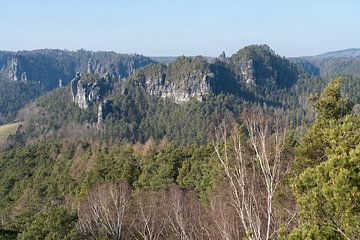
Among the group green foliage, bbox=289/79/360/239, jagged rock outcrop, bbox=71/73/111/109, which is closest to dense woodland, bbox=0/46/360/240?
green foliage, bbox=289/79/360/239

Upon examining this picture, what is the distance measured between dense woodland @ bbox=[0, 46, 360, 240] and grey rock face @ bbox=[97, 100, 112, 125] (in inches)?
111

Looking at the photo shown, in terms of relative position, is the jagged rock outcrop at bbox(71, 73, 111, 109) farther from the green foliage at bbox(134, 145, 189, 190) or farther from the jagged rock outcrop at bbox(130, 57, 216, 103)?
the green foliage at bbox(134, 145, 189, 190)

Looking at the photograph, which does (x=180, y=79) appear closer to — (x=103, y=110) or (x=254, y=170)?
(x=103, y=110)

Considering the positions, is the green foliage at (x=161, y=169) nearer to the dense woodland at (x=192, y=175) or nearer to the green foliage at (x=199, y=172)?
the dense woodland at (x=192, y=175)

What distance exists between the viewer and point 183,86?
17325 cm

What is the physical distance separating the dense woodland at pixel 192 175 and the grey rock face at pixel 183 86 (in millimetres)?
4467

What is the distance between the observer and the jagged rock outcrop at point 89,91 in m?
182

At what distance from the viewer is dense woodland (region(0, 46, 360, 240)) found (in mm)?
8977

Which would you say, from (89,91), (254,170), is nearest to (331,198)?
(254,170)

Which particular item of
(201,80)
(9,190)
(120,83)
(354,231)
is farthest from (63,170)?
(120,83)

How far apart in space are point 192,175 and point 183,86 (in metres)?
132

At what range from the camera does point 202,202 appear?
32906 millimetres

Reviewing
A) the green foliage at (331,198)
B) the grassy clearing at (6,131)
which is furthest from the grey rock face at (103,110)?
the green foliage at (331,198)

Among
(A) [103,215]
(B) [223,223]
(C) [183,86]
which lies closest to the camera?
(B) [223,223]
